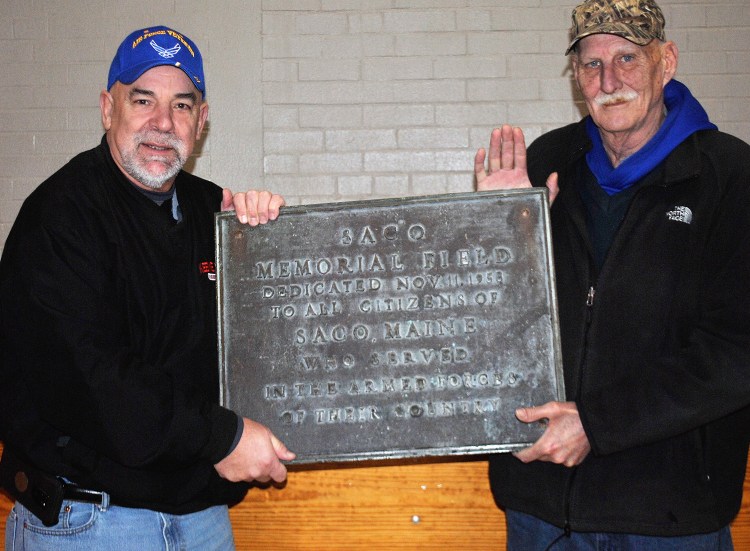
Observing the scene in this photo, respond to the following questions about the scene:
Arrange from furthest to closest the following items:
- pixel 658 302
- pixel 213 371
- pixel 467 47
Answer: pixel 467 47 → pixel 213 371 → pixel 658 302

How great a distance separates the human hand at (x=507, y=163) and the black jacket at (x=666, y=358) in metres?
0.27

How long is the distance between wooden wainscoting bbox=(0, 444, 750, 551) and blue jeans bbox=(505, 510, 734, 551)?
45 centimetres

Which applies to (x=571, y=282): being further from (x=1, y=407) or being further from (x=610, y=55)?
(x=1, y=407)

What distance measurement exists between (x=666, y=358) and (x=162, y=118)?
163 centimetres

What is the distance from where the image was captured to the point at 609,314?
2.31 meters

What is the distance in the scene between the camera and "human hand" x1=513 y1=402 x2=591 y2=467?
7.35 ft

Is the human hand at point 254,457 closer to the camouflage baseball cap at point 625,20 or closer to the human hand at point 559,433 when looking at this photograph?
the human hand at point 559,433

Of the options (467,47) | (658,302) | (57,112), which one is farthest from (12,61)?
(658,302)

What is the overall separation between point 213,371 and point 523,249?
100cm

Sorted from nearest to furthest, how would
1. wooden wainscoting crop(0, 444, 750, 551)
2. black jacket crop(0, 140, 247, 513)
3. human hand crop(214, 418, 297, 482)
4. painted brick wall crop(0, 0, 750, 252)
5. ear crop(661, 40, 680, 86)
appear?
black jacket crop(0, 140, 247, 513) → human hand crop(214, 418, 297, 482) → ear crop(661, 40, 680, 86) → wooden wainscoting crop(0, 444, 750, 551) → painted brick wall crop(0, 0, 750, 252)

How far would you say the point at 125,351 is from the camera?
2.19 metres

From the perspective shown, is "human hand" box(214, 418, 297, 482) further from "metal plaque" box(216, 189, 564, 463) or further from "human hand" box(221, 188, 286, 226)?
"human hand" box(221, 188, 286, 226)

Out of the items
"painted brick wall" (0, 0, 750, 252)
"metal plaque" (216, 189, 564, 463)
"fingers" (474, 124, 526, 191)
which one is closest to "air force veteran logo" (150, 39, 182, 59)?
"metal plaque" (216, 189, 564, 463)

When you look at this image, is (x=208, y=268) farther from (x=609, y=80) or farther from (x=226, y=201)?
(x=609, y=80)
